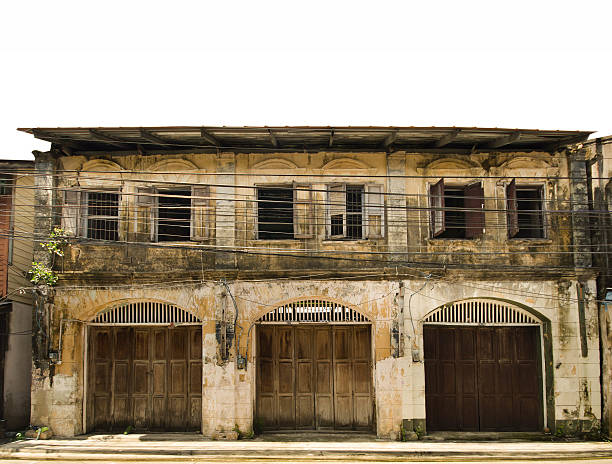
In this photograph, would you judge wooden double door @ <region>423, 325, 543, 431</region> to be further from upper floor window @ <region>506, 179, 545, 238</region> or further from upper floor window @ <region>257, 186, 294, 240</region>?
upper floor window @ <region>257, 186, 294, 240</region>

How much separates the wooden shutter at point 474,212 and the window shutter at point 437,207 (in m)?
0.73

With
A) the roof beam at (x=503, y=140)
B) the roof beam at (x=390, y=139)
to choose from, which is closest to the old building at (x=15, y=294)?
the roof beam at (x=390, y=139)

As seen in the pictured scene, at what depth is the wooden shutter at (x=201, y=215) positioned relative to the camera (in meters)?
15.2

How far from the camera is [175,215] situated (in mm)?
15531

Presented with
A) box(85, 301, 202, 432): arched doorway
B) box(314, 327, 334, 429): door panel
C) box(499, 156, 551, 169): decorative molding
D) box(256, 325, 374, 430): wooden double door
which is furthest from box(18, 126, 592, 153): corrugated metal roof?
box(314, 327, 334, 429): door panel

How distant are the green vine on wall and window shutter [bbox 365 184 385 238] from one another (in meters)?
7.62

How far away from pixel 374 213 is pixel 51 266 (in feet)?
27.0

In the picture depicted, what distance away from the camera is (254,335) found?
595 inches

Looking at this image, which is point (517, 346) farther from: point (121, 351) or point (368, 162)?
point (121, 351)

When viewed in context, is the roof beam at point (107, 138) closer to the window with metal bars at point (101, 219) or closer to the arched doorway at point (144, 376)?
the window with metal bars at point (101, 219)

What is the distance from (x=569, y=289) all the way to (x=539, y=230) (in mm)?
1650

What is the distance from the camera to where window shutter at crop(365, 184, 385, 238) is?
15.2 metres

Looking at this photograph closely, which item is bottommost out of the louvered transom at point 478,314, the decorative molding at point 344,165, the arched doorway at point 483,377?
the arched doorway at point 483,377

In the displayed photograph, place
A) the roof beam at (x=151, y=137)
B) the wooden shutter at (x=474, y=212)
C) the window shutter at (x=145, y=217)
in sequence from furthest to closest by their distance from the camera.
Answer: the window shutter at (x=145, y=217) < the wooden shutter at (x=474, y=212) < the roof beam at (x=151, y=137)
